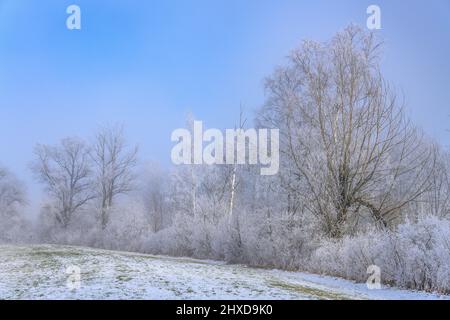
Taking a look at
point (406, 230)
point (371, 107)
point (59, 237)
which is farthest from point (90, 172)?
point (406, 230)

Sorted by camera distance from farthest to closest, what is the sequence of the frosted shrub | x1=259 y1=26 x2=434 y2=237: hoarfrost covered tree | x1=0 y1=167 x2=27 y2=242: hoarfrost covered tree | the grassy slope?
1. x1=0 y1=167 x2=27 y2=242: hoarfrost covered tree
2. x1=259 y1=26 x2=434 y2=237: hoarfrost covered tree
3. the frosted shrub
4. the grassy slope

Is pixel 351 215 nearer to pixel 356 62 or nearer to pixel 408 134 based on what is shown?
pixel 408 134

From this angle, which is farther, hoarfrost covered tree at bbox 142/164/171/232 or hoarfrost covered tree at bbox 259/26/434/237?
hoarfrost covered tree at bbox 142/164/171/232

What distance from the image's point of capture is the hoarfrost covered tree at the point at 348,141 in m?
17.3

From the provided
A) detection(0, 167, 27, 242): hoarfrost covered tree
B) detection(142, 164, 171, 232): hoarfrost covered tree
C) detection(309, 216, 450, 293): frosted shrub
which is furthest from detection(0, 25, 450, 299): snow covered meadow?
detection(0, 167, 27, 242): hoarfrost covered tree

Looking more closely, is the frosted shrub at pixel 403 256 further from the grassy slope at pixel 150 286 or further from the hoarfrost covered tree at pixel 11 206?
the hoarfrost covered tree at pixel 11 206

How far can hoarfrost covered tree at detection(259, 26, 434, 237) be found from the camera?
56.6 feet

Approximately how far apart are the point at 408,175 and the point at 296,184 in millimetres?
6313

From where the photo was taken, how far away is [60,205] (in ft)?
156

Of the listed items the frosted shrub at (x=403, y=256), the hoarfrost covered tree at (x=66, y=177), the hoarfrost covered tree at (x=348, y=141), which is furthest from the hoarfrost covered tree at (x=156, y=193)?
the frosted shrub at (x=403, y=256)

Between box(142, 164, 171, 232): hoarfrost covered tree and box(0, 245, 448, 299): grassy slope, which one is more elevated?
box(142, 164, 171, 232): hoarfrost covered tree

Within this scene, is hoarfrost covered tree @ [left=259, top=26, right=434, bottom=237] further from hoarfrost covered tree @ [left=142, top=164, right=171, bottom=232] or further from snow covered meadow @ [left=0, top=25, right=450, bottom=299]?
hoarfrost covered tree @ [left=142, top=164, right=171, bottom=232]

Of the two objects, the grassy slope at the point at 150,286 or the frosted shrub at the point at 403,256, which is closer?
A: the grassy slope at the point at 150,286

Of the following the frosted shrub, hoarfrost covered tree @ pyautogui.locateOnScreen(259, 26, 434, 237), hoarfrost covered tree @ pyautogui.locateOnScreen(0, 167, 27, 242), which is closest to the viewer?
the frosted shrub
